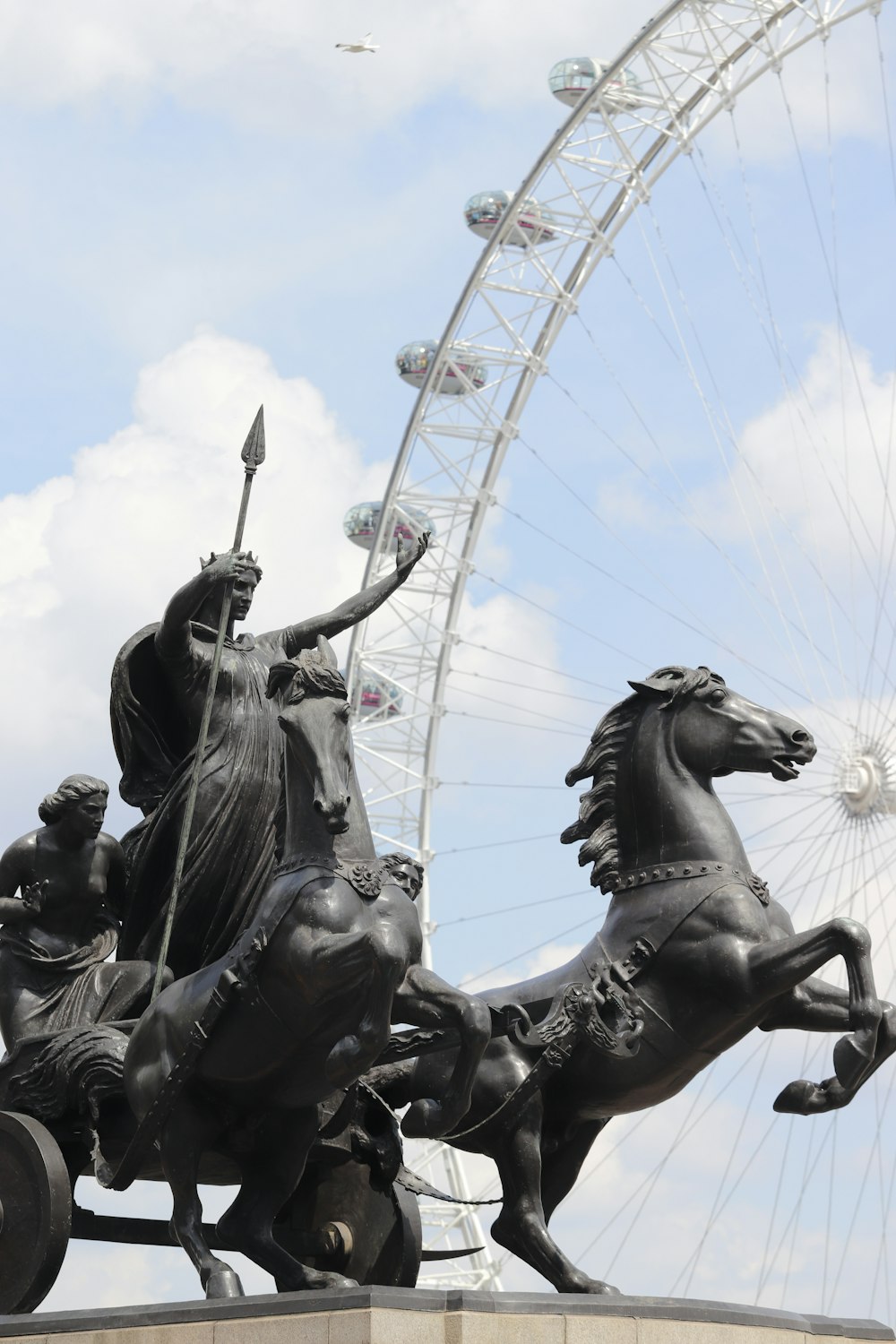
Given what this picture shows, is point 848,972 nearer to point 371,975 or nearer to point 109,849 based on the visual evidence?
point 371,975

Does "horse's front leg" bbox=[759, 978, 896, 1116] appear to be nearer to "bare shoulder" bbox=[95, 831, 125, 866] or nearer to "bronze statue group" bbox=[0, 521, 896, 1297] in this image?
"bronze statue group" bbox=[0, 521, 896, 1297]

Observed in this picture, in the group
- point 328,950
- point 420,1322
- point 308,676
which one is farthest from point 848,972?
point 308,676

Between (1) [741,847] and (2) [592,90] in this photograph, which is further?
(2) [592,90]

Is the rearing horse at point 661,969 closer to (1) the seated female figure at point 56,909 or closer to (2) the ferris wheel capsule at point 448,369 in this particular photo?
(1) the seated female figure at point 56,909

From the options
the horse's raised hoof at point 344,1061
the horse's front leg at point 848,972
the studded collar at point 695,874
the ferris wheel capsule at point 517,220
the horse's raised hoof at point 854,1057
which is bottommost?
the horse's raised hoof at point 344,1061

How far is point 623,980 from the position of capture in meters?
9.50

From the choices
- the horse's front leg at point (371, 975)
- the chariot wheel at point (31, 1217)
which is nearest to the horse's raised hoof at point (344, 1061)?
the horse's front leg at point (371, 975)

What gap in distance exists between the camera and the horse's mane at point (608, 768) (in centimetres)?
987

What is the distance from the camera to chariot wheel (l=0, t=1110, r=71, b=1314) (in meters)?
9.26

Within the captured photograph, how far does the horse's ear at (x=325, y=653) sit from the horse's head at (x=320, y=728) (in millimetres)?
47

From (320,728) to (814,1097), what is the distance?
253 cm

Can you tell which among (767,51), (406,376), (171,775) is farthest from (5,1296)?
(406,376)

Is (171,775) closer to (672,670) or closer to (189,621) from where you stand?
(189,621)

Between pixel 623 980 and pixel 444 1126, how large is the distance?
1054 mm
